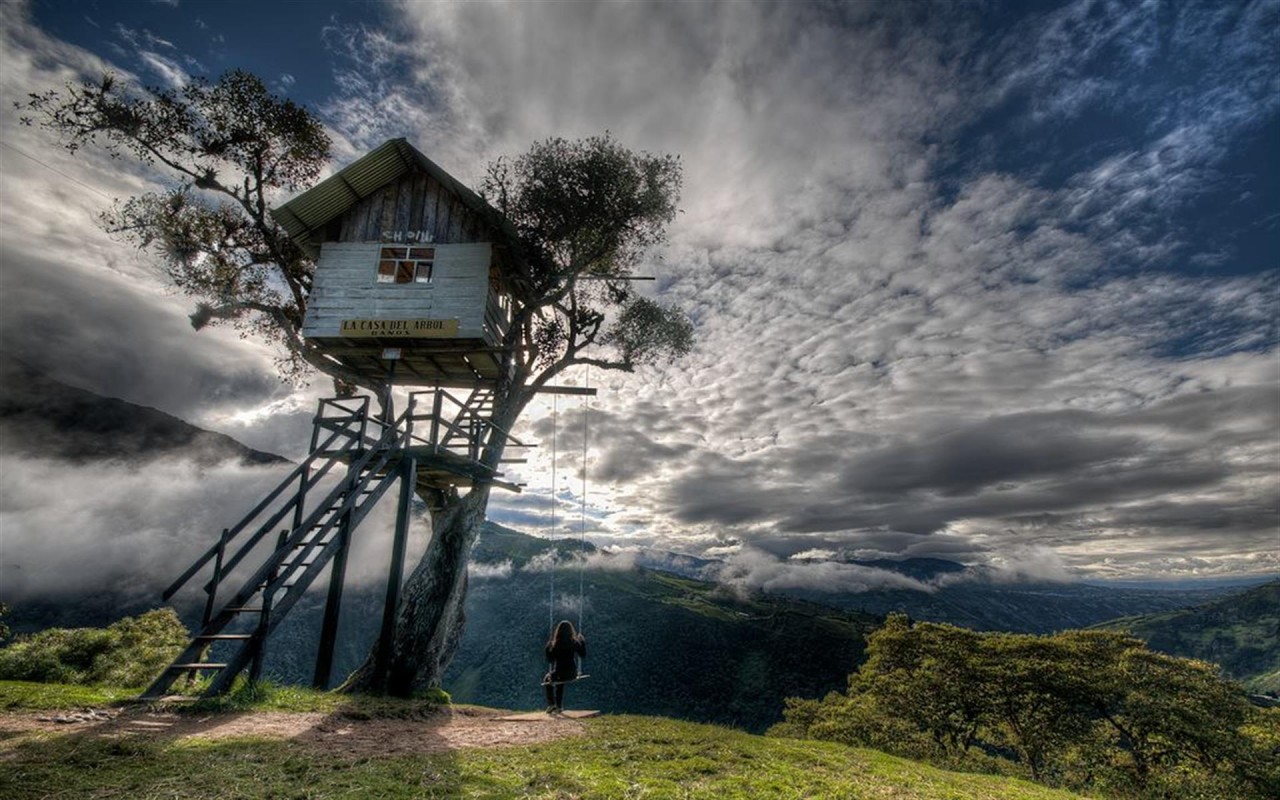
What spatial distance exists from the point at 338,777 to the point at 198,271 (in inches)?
771

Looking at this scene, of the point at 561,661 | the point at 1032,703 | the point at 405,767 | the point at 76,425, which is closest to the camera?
the point at 405,767

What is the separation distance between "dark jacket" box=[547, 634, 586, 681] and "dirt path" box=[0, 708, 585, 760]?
2272 millimetres

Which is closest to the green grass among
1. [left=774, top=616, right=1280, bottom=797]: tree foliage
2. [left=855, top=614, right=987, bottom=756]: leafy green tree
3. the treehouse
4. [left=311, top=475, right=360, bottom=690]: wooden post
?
[left=311, top=475, right=360, bottom=690]: wooden post

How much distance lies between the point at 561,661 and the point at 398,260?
575 inches

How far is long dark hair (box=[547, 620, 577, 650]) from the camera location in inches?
565

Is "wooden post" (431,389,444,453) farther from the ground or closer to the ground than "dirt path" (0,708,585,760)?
farther from the ground

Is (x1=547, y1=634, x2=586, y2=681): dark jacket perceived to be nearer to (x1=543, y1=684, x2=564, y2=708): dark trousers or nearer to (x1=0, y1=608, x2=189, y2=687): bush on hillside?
(x1=543, y1=684, x2=564, y2=708): dark trousers

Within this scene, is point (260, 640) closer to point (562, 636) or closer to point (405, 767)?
point (405, 767)

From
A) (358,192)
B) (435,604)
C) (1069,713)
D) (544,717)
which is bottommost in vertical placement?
(1069,713)

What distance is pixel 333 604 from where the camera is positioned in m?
13.9

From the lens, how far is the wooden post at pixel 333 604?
43.8ft

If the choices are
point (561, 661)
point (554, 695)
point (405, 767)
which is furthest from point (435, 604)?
point (405, 767)

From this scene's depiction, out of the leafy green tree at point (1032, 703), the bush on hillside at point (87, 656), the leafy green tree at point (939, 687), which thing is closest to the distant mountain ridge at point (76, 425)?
the bush on hillside at point (87, 656)

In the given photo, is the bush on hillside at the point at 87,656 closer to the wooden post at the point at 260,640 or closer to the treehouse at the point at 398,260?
the wooden post at the point at 260,640
